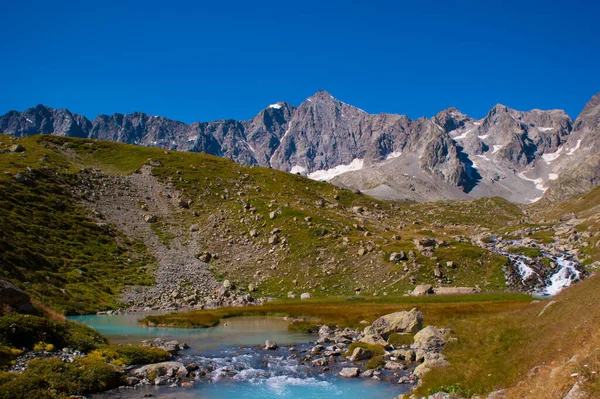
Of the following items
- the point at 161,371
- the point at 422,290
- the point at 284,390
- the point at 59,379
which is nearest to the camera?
the point at 59,379

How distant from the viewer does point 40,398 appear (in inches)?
737

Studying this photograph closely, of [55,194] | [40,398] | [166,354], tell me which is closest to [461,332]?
[166,354]

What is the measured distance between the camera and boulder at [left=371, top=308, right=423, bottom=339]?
42219mm

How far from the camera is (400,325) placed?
42.8 meters

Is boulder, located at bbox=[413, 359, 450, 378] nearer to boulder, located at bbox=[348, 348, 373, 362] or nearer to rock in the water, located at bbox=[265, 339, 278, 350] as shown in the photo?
boulder, located at bbox=[348, 348, 373, 362]

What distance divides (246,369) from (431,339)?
16254 mm

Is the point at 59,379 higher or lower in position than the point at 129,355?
higher

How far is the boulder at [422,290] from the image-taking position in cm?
7294

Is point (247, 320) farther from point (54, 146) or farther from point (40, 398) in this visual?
point (54, 146)

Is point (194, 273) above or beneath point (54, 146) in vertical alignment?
beneath

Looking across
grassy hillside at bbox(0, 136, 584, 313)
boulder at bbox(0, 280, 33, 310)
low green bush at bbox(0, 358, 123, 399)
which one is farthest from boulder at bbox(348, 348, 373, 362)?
grassy hillside at bbox(0, 136, 584, 313)

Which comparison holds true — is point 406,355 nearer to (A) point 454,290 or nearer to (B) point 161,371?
(B) point 161,371

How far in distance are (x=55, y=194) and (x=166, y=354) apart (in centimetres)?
8757

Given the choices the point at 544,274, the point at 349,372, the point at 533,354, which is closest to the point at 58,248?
the point at 349,372
